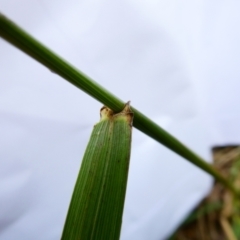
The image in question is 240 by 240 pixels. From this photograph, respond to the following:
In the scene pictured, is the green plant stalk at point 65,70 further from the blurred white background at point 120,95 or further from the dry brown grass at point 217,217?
the dry brown grass at point 217,217

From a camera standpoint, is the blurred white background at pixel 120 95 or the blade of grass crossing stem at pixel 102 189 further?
the blurred white background at pixel 120 95

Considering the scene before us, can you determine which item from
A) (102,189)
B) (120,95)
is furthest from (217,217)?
(102,189)

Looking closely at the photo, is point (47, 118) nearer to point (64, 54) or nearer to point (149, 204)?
point (64, 54)

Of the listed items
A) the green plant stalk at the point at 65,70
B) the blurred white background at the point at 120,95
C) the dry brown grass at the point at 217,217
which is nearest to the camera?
the green plant stalk at the point at 65,70

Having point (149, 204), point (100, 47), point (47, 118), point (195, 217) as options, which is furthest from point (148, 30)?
point (195, 217)

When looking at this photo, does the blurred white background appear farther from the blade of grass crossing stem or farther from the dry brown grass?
the blade of grass crossing stem

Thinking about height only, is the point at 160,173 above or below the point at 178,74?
below

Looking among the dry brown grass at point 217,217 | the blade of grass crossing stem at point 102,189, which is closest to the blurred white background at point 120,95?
the dry brown grass at point 217,217
